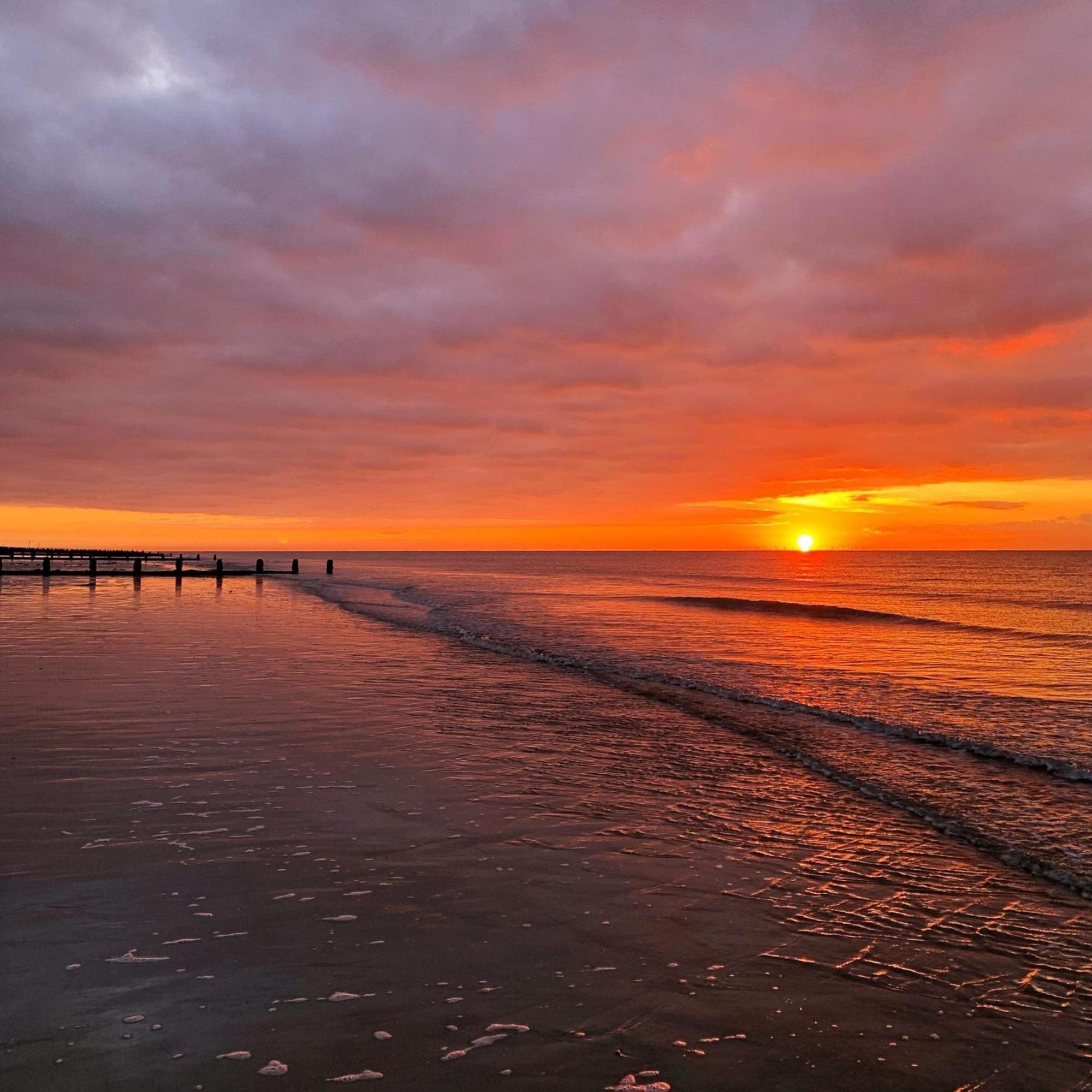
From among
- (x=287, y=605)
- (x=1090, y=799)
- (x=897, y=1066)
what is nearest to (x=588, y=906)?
(x=897, y=1066)

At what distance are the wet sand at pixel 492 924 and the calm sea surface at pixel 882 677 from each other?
1.19 metres

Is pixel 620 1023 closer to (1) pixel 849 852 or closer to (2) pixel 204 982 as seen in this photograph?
(2) pixel 204 982

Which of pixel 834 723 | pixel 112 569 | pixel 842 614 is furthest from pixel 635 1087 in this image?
pixel 112 569

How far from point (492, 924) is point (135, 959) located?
231 centimetres

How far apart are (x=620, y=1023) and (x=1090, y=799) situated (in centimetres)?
842

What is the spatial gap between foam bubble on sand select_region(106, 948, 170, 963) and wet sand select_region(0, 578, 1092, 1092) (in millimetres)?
20

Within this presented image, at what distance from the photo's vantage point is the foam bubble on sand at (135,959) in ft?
15.9

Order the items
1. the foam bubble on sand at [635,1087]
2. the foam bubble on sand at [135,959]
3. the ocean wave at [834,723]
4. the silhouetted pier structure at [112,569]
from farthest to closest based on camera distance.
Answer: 1. the silhouetted pier structure at [112,569]
2. the ocean wave at [834,723]
3. the foam bubble on sand at [135,959]
4. the foam bubble on sand at [635,1087]

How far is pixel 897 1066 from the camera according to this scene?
4152mm

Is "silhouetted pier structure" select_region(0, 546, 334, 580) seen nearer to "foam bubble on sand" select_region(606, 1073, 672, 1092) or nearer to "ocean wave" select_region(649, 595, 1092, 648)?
"ocean wave" select_region(649, 595, 1092, 648)

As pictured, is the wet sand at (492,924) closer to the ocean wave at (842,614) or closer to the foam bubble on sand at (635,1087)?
A: the foam bubble on sand at (635,1087)

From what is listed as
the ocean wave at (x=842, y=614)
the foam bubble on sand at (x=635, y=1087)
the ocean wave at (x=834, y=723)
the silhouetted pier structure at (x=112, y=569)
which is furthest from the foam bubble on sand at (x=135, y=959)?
the silhouetted pier structure at (x=112, y=569)

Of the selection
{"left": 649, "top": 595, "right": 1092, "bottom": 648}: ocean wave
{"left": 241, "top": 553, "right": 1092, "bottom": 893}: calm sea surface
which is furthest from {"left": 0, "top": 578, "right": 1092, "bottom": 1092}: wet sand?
{"left": 649, "top": 595, "right": 1092, "bottom": 648}: ocean wave

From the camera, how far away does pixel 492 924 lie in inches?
221
